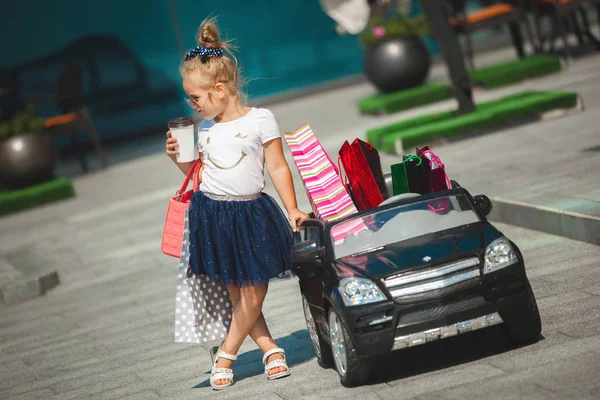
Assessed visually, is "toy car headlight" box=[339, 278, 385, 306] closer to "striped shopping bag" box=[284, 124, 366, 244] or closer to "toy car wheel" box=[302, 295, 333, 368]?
"striped shopping bag" box=[284, 124, 366, 244]

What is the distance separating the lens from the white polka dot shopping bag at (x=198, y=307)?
6.01m

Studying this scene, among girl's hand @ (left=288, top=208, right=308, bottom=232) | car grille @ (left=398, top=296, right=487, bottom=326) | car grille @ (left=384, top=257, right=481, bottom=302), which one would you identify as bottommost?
car grille @ (left=398, top=296, right=487, bottom=326)

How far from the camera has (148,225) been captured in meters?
12.6

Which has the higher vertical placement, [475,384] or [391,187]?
[391,187]

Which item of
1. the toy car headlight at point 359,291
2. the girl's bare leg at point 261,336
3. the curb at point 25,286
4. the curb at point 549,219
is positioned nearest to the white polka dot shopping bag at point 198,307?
the girl's bare leg at point 261,336

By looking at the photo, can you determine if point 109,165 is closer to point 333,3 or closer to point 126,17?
point 126,17

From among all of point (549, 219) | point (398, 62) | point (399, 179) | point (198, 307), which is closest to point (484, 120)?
point (549, 219)

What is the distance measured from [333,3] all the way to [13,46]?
11310 millimetres

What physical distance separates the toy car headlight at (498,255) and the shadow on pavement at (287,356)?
1489 millimetres

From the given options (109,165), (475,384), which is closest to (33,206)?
(109,165)

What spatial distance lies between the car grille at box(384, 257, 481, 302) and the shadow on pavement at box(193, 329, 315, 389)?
4.21 ft

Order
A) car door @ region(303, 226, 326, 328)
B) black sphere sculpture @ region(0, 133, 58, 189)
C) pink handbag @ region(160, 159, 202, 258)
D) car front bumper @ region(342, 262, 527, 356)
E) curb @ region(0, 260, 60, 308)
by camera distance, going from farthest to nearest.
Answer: black sphere sculpture @ region(0, 133, 58, 189), curb @ region(0, 260, 60, 308), pink handbag @ region(160, 159, 202, 258), car door @ region(303, 226, 326, 328), car front bumper @ region(342, 262, 527, 356)

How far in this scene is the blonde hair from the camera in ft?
19.0

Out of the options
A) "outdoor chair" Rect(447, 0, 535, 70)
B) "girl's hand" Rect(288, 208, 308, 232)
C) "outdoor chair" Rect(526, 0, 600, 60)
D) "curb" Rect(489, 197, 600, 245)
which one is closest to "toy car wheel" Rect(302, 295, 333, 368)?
"girl's hand" Rect(288, 208, 308, 232)
